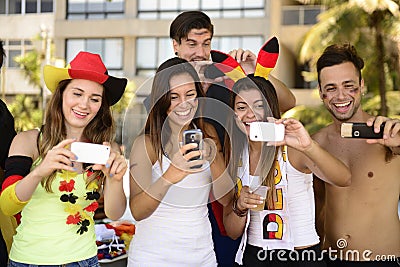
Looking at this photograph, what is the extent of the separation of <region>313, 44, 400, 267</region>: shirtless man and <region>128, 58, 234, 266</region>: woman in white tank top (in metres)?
0.65

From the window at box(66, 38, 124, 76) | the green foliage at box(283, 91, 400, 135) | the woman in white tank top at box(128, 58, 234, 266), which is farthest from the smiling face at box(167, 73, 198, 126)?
the window at box(66, 38, 124, 76)

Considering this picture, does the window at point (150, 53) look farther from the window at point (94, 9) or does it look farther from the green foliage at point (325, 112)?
the green foliage at point (325, 112)

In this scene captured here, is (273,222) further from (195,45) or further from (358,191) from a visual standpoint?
(195,45)

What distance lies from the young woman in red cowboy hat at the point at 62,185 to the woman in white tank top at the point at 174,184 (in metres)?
0.11

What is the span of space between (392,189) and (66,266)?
4.76 feet

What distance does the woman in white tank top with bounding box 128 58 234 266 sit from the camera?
2.04 metres

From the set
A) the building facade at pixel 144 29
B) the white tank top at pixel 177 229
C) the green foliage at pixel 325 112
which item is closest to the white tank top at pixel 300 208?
the white tank top at pixel 177 229

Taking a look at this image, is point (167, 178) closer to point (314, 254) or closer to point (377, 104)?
point (314, 254)

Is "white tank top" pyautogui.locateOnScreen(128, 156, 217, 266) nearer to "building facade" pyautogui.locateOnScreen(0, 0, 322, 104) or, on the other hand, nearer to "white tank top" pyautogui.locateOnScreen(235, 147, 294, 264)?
"white tank top" pyautogui.locateOnScreen(235, 147, 294, 264)

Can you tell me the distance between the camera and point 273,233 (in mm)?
2207

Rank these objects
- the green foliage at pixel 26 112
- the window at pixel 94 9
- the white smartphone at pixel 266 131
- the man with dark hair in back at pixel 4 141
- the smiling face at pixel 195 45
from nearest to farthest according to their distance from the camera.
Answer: the white smartphone at pixel 266 131 → the man with dark hair in back at pixel 4 141 → the smiling face at pixel 195 45 → the green foliage at pixel 26 112 → the window at pixel 94 9

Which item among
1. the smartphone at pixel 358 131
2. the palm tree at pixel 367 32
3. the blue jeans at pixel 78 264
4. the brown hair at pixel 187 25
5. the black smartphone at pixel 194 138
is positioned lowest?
the blue jeans at pixel 78 264

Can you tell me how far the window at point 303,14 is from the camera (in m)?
16.3

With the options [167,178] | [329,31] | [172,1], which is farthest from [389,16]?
[167,178]
